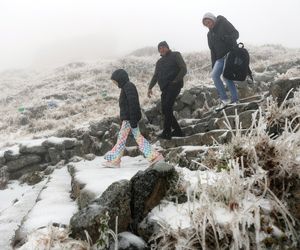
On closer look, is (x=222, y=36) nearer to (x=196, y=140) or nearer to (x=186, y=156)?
(x=196, y=140)

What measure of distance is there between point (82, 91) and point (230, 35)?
788 inches

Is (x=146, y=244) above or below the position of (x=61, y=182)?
above

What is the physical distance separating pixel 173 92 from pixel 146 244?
18.7ft

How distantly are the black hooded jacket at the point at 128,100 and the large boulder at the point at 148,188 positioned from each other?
366 cm

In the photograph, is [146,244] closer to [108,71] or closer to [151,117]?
[151,117]

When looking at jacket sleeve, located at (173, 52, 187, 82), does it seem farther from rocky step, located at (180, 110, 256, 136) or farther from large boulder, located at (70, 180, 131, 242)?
large boulder, located at (70, 180, 131, 242)

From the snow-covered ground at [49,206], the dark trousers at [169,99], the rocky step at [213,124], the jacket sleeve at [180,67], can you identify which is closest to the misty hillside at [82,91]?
the rocky step at [213,124]

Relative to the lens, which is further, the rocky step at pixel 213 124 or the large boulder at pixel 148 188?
the rocky step at pixel 213 124

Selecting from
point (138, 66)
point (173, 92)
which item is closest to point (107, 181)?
point (173, 92)

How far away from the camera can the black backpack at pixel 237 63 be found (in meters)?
8.06

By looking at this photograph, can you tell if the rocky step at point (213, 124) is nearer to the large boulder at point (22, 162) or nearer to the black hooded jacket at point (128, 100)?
the black hooded jacket at point (128, 100)

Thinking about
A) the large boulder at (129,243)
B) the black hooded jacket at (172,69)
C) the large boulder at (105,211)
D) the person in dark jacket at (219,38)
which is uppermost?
the person in dark jacket at (219,38)

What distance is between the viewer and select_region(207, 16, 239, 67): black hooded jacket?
26.8 feet

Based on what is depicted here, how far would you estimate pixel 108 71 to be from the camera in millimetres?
34438
